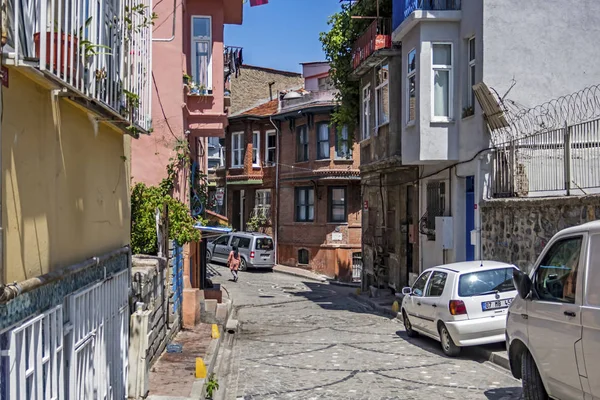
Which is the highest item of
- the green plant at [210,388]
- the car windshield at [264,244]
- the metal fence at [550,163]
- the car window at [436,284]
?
the metal fence at [550,163]

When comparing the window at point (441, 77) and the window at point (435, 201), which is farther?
the window at point (435, 201)

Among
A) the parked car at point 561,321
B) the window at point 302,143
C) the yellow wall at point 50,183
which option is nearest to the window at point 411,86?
the parked car at point 561,321

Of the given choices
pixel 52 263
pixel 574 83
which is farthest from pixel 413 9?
pixel 52 263

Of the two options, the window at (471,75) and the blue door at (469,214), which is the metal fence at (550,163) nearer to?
the blue door at (469,214)

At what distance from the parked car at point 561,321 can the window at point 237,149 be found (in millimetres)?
34560

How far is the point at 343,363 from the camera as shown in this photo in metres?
12.2

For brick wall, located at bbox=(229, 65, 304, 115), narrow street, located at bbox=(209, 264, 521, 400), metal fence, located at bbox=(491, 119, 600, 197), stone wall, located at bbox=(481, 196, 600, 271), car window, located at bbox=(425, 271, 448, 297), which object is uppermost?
brick wall, located at bbox=(229, 65, 304, 115)

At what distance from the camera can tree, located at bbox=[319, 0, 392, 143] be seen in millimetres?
22591

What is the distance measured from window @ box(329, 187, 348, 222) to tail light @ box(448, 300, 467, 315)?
24.4 meters

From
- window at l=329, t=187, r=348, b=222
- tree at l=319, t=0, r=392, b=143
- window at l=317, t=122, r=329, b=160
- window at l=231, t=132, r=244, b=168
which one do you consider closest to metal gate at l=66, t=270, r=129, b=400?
tree at l=319, t=0, r=392, b=143

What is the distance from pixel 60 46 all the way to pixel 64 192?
4.28 ft

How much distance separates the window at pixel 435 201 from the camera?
19422 millimetres

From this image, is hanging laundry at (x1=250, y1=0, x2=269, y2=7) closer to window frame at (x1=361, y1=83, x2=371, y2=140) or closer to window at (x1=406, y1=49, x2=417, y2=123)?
window at (x1=406, y1=49, x2=417, y2=123)

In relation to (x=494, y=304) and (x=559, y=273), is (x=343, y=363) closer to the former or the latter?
(x=494, y=304)
